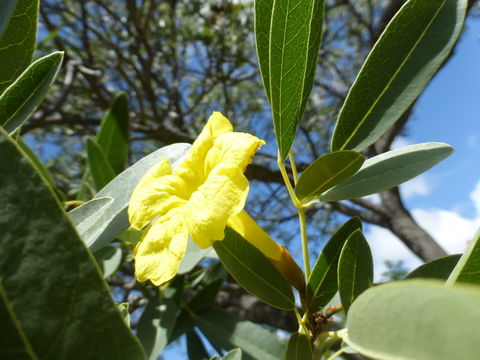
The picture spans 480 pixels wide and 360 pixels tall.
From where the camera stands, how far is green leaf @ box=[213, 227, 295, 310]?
75 centimetres

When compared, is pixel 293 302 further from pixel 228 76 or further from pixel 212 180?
pixel 228 76

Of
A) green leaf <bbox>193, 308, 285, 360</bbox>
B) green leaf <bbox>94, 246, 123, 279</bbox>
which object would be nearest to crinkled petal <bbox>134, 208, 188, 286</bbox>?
green leaf <bbox>193, 308, 285, 360</bbox>

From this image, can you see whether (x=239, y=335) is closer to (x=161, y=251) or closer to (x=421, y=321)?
(x=161, y=251)

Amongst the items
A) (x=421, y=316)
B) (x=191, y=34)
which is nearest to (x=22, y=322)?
(x=421, y=316)

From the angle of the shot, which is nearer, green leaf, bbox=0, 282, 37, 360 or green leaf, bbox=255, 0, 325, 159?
green leaf, bbox=0, 282, 37, 360

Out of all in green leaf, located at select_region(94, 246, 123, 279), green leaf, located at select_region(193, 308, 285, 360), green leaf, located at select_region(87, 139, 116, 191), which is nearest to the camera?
green leaf, located at select_region(193, 308, 285, 360)

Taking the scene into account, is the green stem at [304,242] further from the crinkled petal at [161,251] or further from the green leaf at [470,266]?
the green leaf at [470,266]

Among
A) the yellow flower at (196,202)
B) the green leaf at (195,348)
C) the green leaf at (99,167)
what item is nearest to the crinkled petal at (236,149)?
the yellow flower at (196,202)

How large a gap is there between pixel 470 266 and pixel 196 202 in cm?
45

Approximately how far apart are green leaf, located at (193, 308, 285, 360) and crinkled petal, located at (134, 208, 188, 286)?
0.61 m

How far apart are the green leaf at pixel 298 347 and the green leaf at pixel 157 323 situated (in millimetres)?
757

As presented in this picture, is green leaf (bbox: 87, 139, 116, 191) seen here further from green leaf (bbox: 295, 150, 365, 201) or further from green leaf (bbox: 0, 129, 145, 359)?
green leaf (bbox: 0, 129, 145, 359)

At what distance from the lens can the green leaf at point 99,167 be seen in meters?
1.40

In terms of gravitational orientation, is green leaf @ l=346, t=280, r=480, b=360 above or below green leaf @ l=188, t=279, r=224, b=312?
above
